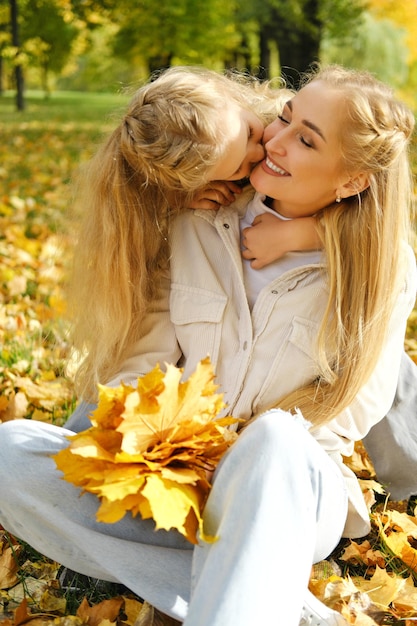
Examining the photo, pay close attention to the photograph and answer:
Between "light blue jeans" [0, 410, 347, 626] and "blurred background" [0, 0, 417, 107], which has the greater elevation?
"light blue jeans" [0, 410, 347, 626]

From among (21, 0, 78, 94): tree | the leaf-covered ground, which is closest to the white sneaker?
the leaf-covered ground

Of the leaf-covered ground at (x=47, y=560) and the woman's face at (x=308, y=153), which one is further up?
the woman's face at (x=308, y=153)

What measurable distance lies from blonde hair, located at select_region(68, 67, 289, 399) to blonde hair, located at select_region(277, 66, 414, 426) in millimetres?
326

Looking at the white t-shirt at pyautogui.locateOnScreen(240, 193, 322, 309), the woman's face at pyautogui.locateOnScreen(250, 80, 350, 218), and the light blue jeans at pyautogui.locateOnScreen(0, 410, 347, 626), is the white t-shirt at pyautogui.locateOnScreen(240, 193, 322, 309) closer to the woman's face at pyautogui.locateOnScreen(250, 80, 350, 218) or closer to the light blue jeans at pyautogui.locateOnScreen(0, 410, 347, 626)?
the woman's face at pyautogui.locateOnScreen(250, 80, 350, 218)

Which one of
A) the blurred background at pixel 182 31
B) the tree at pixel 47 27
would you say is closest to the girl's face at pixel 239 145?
the blurred background at pixel 182 31

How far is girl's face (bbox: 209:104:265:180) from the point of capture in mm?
2086

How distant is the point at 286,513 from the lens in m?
1.57

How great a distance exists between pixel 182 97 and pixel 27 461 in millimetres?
975

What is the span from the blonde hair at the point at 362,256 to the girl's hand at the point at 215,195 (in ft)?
1.06

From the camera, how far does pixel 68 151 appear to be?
11016mm

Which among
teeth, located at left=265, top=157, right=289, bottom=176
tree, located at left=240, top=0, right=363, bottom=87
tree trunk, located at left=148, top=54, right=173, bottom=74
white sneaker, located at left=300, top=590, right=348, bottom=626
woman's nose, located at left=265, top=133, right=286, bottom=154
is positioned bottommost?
tree trunk, located at left=148, top=54, right=173, bottom=74

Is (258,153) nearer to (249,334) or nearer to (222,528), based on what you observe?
(249,334)

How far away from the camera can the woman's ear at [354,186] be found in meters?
2.08

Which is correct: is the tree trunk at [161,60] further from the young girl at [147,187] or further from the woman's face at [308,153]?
the woman's face at [308,153]
